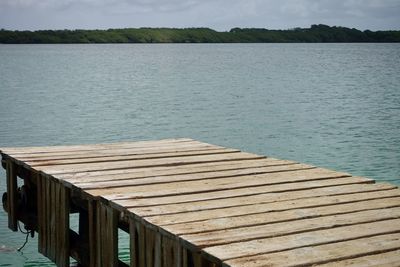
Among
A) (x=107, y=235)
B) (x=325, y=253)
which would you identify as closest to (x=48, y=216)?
(x=107, y=235)

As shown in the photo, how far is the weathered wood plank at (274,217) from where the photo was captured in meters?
5.01

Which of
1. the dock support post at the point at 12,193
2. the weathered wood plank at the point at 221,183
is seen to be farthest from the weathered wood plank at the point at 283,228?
the dock support post at the point at 12,193

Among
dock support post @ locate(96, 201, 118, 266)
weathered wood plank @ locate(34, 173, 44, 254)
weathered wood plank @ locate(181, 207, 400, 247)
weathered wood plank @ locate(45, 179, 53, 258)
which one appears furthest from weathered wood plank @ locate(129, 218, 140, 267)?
weathered wood plank @ locate(34, 173, 44, 254)

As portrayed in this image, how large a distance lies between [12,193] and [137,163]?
1.88 metres

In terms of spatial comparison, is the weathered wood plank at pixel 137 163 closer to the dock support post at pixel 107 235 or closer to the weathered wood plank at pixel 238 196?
the dock support post at pixel 107 235

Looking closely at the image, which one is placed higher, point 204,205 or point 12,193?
point 204,205

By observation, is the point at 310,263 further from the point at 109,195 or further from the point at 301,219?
the point at 109,195

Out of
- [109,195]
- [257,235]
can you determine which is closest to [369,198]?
[257,235]

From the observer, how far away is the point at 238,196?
6.16m

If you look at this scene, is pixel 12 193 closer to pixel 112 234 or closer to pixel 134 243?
pixel 112 234

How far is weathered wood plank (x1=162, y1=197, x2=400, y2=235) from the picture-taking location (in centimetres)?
501

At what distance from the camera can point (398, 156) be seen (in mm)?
21875

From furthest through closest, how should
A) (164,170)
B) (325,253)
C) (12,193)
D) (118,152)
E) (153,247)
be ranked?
(118,152) < (12,193) < (164,170) < (153,247) < (325,253)

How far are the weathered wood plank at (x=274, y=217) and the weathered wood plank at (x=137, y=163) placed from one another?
2.59 meters
